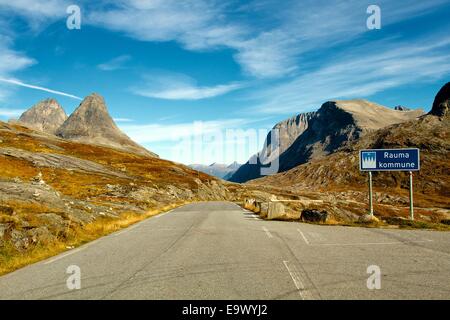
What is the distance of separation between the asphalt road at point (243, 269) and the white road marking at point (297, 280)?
Answer: 0.04ft

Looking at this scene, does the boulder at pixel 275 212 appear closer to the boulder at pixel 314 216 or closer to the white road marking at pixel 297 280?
the boulder at pixel 314 216

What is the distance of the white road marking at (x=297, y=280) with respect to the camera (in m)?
6.84

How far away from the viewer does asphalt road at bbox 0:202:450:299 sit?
279 inches

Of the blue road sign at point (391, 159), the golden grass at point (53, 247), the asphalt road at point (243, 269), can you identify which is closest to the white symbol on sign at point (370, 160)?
the blue road sign at point (391, 159)

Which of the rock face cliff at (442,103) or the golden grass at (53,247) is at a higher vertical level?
the rock face cliff at (442,103)

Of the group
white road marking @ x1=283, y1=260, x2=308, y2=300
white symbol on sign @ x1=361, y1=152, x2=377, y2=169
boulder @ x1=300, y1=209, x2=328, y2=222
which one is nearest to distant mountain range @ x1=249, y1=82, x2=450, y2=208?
white symbol on sign @ x1=361, y1=152, x2=377, y2=169

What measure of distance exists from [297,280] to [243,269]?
60.0 inches

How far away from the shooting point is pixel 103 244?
13719mm

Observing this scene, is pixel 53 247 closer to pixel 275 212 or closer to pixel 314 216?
pixel 314 216

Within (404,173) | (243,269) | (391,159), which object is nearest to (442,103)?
(404,173)

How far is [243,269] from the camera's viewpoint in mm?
9000
